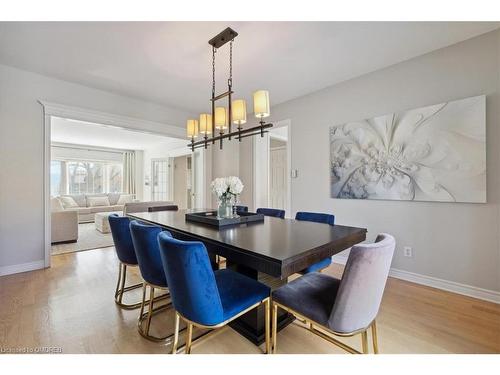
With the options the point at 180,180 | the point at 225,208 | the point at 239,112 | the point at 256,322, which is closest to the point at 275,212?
the point at 225,208

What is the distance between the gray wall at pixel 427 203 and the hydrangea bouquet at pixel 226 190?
6.03 ft

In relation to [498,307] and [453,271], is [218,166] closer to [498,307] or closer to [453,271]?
[453,271]

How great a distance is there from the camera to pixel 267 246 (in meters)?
1.30

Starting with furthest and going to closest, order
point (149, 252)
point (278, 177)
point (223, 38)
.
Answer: point (278, 177) → point (223, 38) → point (149, 252)

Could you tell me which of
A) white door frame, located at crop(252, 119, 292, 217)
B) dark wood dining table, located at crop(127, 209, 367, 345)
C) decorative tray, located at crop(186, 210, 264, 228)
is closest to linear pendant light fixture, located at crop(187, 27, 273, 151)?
decorative tray, located at crop(186, 210, 264, 228)

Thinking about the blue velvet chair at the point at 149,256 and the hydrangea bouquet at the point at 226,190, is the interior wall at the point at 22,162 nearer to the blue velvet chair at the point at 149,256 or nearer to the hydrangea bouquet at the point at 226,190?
the blue velvet chair at the point at 149,256

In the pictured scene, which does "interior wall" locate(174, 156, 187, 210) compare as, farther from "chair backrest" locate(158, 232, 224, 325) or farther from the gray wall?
"chair backrest" locate(158, 232, 224, 325)

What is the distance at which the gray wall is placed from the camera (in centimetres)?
220

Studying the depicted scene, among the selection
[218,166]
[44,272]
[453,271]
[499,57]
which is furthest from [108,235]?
[499,57]

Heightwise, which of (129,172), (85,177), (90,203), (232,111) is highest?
(232,111)

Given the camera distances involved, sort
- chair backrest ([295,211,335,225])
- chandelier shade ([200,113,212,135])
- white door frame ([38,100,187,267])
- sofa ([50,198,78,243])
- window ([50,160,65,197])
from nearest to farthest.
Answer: chair backrest ([295,211,335,225])
chandelier shade ([200,113,212,135])
white door frame ([38,100,187,267])
sofa ([50,198,78,243])
window ([50,160,65,197])

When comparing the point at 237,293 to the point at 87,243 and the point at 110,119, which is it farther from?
the point at 87,243

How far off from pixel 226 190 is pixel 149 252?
784 mm

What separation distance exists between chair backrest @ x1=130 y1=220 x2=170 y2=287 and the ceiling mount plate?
5.77 ft
